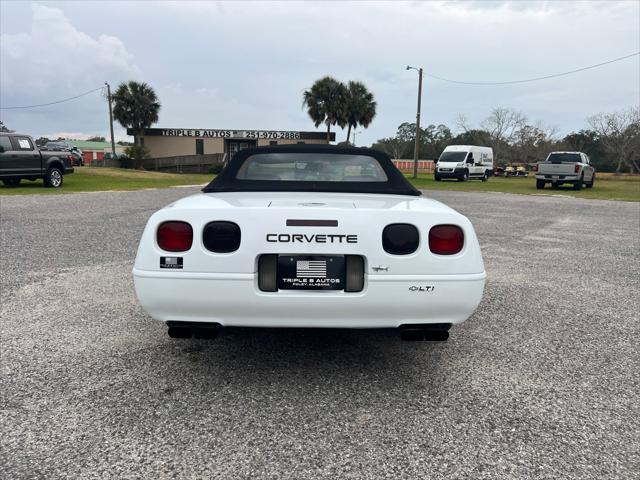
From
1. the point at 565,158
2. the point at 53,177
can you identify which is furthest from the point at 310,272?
the point at 565,158

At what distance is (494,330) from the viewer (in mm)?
3764

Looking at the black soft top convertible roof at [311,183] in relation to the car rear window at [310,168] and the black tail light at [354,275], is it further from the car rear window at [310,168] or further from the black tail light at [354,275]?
the black tail light at [354,275]

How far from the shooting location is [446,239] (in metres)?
2.54

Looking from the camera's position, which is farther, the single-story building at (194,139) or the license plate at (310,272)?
the single-story building at (194,139)

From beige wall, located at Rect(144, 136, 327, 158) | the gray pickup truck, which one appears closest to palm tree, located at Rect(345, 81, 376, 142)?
beige wall, located at Rect(144, 136, 327, 158)

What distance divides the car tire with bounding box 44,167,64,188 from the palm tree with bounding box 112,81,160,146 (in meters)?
28.8

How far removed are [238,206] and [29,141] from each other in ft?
58.4

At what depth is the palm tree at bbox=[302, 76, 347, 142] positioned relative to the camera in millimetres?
44562

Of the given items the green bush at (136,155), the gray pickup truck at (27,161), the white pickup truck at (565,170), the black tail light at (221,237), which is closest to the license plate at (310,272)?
the black tail light at (221,237)

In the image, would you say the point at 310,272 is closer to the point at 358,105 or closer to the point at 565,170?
the point at 565,170

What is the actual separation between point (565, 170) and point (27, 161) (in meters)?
22.9

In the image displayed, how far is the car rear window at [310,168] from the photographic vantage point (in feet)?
12.0

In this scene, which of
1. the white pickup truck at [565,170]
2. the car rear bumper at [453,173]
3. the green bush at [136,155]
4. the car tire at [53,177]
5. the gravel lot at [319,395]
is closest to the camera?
the gravel lot at [319,395]

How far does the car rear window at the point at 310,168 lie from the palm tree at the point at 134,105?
4558 centimetres
